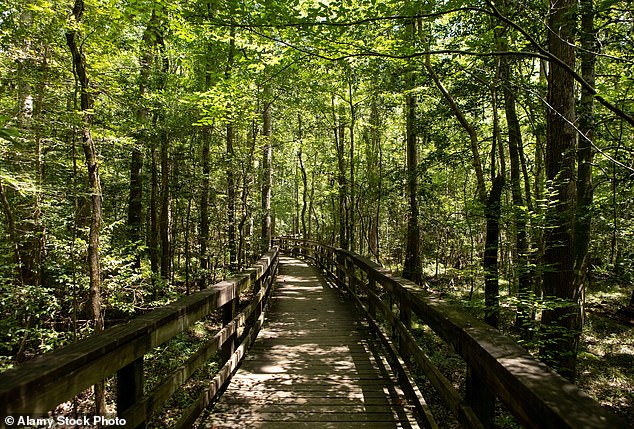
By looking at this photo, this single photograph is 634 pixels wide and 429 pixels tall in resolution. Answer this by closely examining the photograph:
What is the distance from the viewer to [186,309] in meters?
2.80

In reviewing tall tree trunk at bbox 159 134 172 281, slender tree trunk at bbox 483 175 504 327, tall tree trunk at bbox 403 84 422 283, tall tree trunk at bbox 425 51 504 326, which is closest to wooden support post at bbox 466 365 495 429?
tall tree trunk at bbox 425 51 504 326

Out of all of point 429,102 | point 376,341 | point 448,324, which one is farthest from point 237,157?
Result: point 448,324

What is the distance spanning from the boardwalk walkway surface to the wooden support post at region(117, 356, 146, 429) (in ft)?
4.32

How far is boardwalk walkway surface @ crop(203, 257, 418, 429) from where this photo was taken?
10.6 ft

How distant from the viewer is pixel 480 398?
6.88 feet

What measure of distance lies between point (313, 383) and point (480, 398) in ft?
7.50

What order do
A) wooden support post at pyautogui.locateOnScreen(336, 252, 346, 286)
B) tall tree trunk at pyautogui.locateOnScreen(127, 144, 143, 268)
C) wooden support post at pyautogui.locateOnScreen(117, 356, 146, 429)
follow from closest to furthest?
1. wooden support post at pyautogui.locateOnScreen(117, 356, 146, 429)
2. wooden support post at pyautogui.locateOnScreen(336, 252, 346, 286)
3. tall tree trunk at pyautogui.locateOnScreen(127, 144, 143, 268)

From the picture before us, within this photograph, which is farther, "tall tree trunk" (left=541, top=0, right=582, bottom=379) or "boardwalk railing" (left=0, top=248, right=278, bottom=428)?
"tall tree trunk" (left=541, top=0, right=582, bottom=379)

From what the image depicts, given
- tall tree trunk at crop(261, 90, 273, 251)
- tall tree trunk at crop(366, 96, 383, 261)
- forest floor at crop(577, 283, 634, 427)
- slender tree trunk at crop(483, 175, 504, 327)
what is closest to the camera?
forest floor at crop(577, 283, 634, 427)

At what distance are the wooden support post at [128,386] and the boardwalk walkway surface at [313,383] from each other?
51.8 inches

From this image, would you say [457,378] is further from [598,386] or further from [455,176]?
[455,176]

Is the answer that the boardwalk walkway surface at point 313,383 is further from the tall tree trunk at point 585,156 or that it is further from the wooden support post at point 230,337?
the tall tree trunk at point 585,156

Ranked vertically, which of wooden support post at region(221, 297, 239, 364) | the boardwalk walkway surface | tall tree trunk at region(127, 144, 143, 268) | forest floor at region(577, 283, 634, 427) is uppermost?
tall tree trunk at region(127, 144, 143, 268)

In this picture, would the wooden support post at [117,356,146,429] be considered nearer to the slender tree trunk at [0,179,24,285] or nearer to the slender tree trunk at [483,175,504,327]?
the slender tree trunk at [483,175,504,327]
